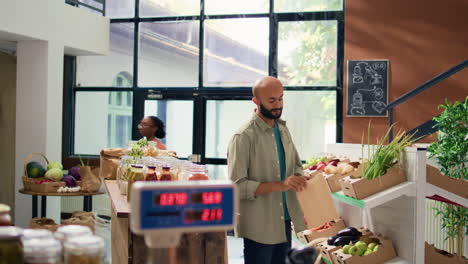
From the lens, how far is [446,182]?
129 inches

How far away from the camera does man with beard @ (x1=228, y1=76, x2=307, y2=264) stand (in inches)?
114

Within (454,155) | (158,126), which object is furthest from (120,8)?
(454,155)

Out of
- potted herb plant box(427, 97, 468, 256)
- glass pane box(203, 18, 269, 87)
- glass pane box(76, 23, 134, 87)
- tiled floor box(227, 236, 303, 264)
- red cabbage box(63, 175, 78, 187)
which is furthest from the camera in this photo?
glass pane box(76, 23, 134, 87)

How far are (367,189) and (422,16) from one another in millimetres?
4055

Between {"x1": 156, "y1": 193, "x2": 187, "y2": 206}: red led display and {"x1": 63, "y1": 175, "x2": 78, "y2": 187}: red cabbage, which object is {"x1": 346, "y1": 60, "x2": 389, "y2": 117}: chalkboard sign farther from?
{"x1": 156, "y1": 193, "x2": 187, "y2": 206}: red led display

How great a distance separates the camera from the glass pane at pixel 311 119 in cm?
698

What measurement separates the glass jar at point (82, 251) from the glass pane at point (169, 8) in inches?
255

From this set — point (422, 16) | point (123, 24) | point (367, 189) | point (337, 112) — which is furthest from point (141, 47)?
point (367, 189)

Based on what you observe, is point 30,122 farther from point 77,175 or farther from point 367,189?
point 367,189

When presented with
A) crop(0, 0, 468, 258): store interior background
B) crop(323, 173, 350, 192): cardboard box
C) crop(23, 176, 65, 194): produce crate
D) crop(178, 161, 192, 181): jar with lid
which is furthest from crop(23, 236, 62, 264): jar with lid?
crop(0, 0, 468, 258): store interior background

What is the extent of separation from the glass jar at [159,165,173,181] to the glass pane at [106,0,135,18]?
200 inches

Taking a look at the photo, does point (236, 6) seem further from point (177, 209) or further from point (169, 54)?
point (177, 209)

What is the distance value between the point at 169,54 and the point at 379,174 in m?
4.77

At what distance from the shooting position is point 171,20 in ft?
24.8
